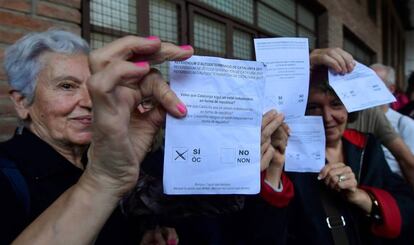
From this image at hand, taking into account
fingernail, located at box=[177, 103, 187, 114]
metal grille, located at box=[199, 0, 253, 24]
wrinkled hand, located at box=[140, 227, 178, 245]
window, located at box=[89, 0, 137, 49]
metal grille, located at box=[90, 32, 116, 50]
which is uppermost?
metal grille, located at box=[199, 0, 253, 24]

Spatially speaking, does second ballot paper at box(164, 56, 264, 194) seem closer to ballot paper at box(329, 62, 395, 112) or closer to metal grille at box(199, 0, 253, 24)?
ballot paper at box(329, 62, 395, 112)

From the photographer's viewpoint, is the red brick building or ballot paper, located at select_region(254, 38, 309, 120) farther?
the red brick building

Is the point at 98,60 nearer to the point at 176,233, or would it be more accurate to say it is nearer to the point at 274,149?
the point at 274,149

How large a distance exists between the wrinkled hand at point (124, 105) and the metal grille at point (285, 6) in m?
4.85

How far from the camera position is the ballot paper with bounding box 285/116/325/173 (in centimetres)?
151

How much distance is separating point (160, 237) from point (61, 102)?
1.87 feet

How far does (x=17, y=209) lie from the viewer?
3.81ft

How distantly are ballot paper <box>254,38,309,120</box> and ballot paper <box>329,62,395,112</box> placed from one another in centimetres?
19

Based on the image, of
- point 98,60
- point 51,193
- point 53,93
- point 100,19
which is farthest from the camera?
point 100,19

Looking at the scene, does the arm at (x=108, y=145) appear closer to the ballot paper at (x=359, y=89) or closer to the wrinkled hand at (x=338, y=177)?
the ballot paper at (x=359, y=89)

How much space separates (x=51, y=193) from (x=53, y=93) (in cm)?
35

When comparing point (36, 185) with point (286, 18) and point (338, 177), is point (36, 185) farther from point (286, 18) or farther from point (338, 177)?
point (286, 18)

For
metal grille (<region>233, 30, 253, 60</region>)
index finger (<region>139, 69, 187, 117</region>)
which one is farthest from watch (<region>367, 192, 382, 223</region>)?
metal grille (<region>233, 30, 253, 60</region>)

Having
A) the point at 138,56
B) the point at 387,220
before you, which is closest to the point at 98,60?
the point at 138,56
